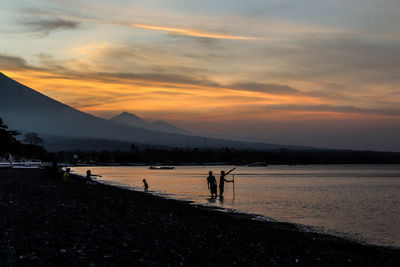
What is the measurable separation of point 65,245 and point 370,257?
9.69 meters

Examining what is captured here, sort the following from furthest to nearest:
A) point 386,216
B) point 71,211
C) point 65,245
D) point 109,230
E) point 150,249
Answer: point 386,216 < point 71,211 < point 109,230 < point 150,249 < point 65,245

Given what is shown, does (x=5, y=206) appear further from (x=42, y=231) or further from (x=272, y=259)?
(x=272, y=259)

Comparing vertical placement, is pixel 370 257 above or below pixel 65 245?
below

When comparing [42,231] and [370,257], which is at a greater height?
[42,231]

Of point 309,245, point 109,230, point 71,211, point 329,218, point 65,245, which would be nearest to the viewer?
point 65,245

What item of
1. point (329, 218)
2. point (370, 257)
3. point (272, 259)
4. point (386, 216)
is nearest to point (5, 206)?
point (272, 259)

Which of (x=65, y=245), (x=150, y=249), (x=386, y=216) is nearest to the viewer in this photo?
(x=65, y=245)

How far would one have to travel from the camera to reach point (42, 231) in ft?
45.2

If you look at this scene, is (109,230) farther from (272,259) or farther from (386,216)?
(386,216)

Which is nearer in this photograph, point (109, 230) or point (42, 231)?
point (42, 231)

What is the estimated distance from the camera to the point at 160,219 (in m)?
20.2

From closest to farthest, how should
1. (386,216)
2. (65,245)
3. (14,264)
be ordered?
(14,264) → (65,245) → (386,216)

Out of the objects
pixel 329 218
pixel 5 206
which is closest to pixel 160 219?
pixel 5 206

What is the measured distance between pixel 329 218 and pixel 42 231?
20.2 m
